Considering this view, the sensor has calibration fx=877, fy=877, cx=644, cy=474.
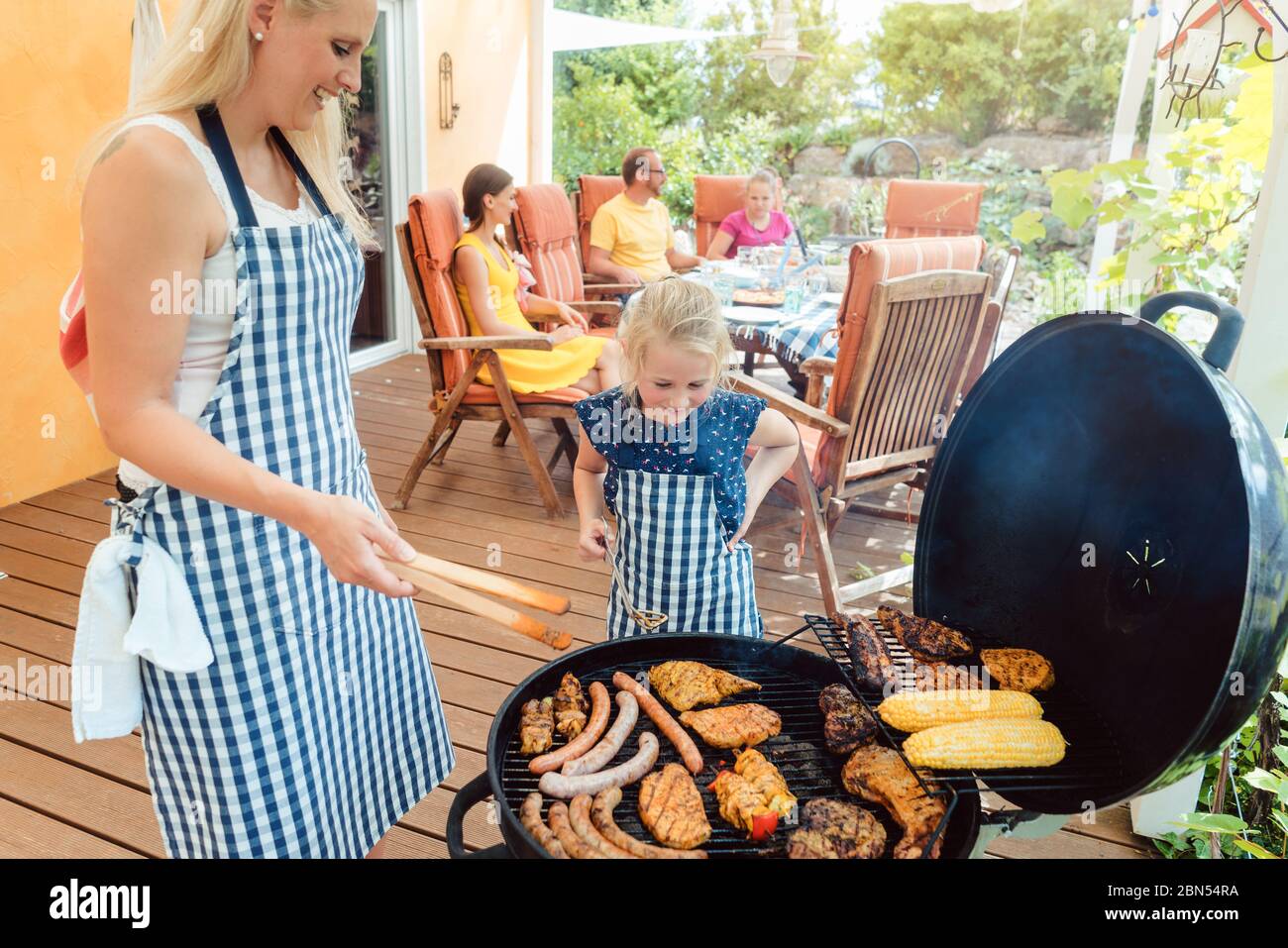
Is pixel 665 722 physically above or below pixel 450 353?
below

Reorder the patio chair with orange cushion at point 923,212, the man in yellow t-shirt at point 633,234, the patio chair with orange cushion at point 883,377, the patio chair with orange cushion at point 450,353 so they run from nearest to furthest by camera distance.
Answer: the patio chair with orange cushion at point 883,377
the patio chair with orange cushion at point 450,353
the man in yellow t-shirt at point 633,234
the patio chair with orange cushion at point 923,212

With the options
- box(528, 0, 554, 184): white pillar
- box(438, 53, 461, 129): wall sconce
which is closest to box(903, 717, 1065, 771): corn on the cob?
box(438, 53, 461, 129): wall sconce

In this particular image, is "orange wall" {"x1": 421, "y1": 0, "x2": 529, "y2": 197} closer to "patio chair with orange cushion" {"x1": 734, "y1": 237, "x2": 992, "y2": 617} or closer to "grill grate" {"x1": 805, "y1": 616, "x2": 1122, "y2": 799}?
"patio chair with orange cushion" {"x1": 734, "y1": 237, "x2": 992, "y2": 617}

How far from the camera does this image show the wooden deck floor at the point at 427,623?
7.79ft

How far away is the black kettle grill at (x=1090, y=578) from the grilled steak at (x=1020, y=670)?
39mm

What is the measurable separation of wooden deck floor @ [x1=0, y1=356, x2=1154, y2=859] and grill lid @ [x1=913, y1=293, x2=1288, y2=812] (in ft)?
3.71

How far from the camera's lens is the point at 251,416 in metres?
1.36

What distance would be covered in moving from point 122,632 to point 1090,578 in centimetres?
159

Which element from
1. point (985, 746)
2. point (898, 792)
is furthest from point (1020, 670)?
point (898, 792)

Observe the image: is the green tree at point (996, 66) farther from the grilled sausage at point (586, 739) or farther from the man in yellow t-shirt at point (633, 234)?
the grilled sausage at point (586, 739)

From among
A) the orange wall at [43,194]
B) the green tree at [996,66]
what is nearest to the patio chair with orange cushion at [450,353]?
the orange wall at [43,194]

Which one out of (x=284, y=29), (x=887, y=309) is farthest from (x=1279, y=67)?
(x=284, y=29)

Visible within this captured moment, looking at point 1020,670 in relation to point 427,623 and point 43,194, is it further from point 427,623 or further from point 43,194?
point 43,194

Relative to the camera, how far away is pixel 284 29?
1.24 metres
